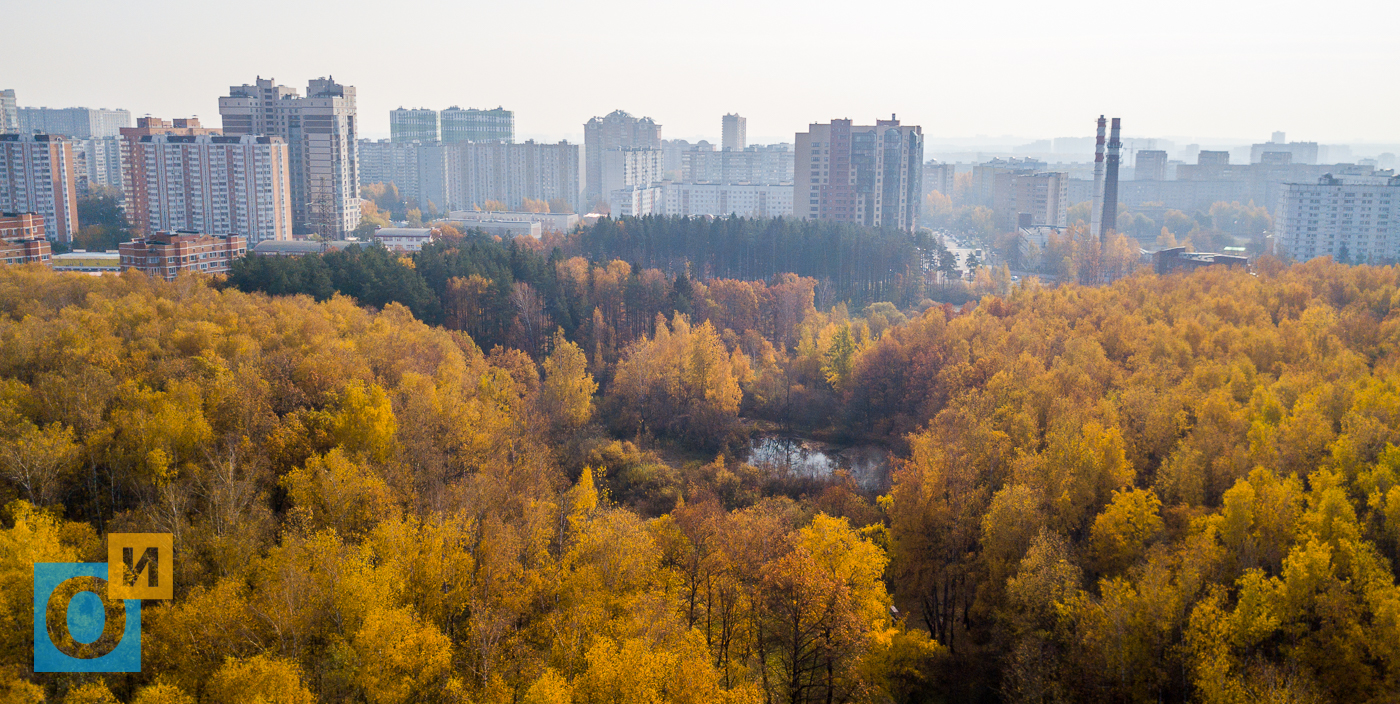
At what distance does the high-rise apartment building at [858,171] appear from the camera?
273 feet

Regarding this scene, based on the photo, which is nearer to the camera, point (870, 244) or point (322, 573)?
point (322, 573)

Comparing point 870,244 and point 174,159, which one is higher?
point 174,159

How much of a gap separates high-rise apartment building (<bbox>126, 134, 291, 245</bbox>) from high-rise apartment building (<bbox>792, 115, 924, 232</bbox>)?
45376 mm

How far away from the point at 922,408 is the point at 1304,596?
2038 cm

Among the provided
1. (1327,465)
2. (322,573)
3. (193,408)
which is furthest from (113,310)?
(1327,465)

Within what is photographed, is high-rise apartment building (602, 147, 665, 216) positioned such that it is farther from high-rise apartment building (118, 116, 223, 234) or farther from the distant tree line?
high-rise apartment building (118, 116, 223, 234)

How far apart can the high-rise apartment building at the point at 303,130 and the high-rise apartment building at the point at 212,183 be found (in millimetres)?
7511

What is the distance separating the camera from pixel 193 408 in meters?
23.6

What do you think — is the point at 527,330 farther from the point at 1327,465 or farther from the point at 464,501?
the point at 1327,465

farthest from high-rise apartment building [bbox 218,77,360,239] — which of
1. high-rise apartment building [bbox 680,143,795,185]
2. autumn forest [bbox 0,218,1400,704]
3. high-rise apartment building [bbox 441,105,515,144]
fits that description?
high-rise apartment building [bbox 680,143,795,185]
